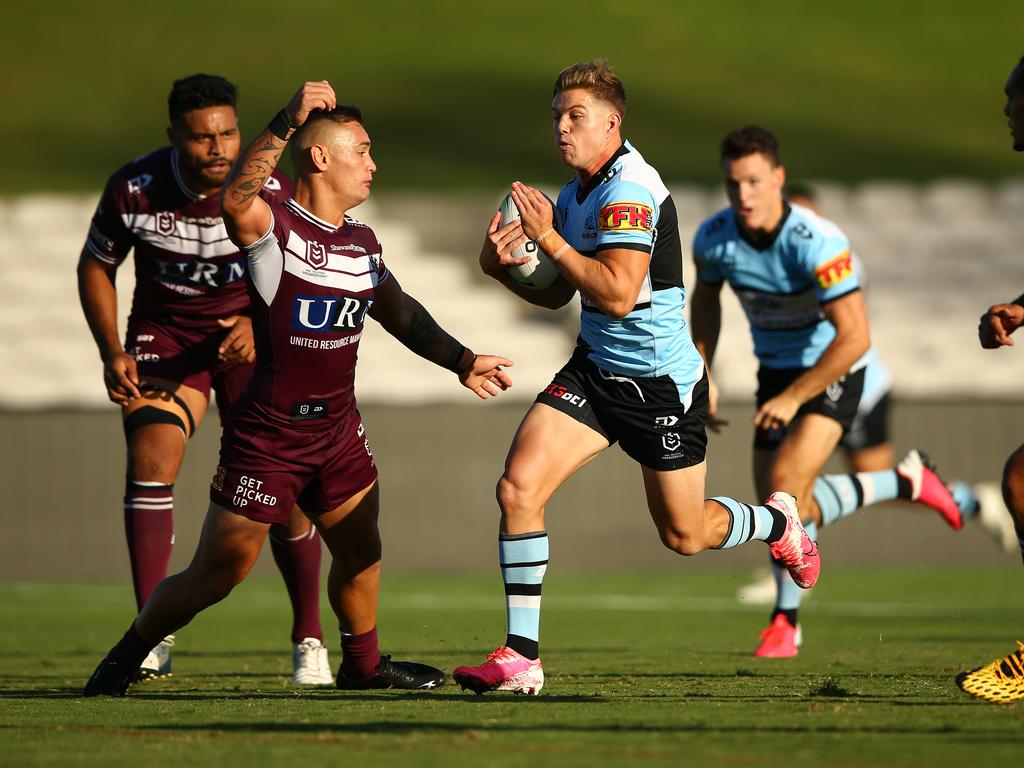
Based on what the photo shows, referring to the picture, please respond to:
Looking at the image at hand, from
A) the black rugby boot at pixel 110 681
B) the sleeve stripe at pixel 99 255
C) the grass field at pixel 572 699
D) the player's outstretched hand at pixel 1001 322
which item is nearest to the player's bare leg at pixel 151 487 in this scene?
the grass field at pixel 572 699

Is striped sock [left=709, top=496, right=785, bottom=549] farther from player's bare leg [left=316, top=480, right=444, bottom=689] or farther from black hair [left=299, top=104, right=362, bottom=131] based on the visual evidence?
black hair [left=299, top=104, right=362, bottom=131]

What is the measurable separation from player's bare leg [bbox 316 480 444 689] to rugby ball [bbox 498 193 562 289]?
3.21ft

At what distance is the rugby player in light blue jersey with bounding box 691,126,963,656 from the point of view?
732 cm

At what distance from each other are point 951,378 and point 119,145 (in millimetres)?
15265

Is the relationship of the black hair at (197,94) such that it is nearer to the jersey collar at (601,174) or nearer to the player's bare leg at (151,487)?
the player's bare leg at (151,487)

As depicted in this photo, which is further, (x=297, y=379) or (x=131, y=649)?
(x=131, y=649)

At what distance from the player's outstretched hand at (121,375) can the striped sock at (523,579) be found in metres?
1.79

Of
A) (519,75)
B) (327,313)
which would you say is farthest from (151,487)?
(519,75)

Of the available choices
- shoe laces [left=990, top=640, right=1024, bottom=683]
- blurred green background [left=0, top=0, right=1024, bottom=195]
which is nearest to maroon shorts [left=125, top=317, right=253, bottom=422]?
shoe laces [left=990, top=640, right=1024, bottom=683]

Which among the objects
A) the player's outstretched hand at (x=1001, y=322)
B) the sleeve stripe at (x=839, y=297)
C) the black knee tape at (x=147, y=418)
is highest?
the sleeve stripe at (x=839, y=297)

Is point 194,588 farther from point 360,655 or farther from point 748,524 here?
point 748,524

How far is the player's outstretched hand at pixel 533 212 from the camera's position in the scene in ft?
17.4

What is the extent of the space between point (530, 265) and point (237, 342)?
1.49 m

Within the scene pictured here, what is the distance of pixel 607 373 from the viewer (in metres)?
5.70
